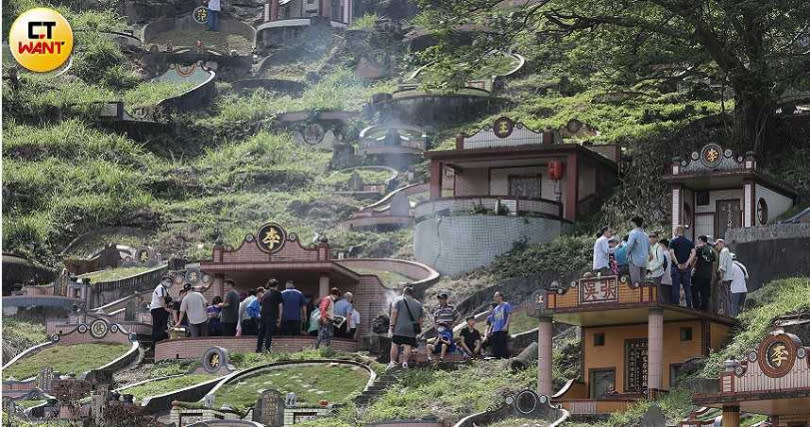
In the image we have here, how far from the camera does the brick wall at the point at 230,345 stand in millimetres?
43781

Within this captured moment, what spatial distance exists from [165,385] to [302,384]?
10.1 ft

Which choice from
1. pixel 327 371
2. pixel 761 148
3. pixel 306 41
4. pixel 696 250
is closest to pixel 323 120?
pixel 306 41

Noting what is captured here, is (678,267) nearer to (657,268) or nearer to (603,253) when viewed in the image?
(657,268)

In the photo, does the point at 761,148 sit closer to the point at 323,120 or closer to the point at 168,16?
the point at 323,120

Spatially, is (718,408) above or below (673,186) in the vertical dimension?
below

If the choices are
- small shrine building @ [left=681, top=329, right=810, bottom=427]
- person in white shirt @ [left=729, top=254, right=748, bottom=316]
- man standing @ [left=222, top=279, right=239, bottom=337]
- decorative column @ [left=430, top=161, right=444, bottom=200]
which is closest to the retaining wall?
person in white shirt @ [left=729, top=254, right=748, bottom=316]

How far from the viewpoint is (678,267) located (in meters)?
34.9

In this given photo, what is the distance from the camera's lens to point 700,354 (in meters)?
35.2

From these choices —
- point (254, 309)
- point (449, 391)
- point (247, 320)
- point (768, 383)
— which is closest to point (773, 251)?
point (449, 391)

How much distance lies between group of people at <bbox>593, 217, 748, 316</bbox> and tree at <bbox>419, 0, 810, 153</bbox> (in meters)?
13.3

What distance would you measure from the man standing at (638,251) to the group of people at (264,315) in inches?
389

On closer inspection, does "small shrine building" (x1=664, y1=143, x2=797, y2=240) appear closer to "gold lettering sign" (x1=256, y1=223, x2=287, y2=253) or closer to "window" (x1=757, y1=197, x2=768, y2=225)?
"window" (x1=757, y1=197, x2=768, y2=225)

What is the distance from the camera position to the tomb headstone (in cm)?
3812

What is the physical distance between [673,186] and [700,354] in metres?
13.7
